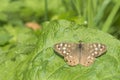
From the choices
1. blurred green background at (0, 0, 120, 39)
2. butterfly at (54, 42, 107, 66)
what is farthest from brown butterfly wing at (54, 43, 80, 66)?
blurred green background at (0, 0, 120, 39)

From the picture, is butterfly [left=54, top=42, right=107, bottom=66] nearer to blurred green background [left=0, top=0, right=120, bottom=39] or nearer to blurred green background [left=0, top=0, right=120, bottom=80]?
blurred green background [left=0, top=0, right=120, bottom=80]

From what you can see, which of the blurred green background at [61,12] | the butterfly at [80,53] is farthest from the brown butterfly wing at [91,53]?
the blurred green background at [61,12]

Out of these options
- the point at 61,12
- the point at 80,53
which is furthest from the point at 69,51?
the point at 61,12

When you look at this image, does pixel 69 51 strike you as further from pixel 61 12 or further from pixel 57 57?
pixel 61 12

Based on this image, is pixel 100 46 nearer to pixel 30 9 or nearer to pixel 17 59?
pixel 17 59

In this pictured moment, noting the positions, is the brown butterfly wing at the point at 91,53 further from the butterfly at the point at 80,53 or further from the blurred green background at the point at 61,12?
the blurred green background at the point at 61,12

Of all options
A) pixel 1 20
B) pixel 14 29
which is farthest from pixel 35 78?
pixel 1 20
